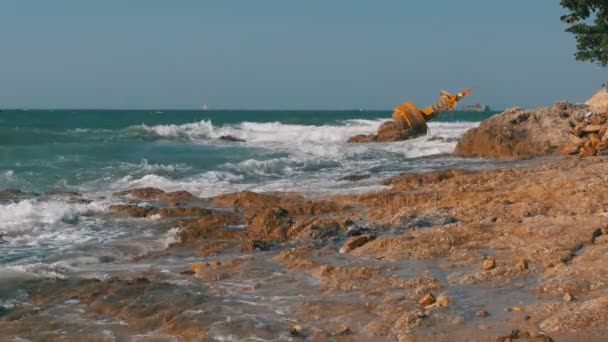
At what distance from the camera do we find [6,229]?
11789 mm

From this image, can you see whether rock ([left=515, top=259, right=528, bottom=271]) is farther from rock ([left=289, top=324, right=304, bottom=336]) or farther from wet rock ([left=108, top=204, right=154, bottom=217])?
wet rock ([left=108, top=204, right=154, bottom=217])

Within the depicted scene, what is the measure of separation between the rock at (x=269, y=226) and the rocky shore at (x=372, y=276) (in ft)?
0.10

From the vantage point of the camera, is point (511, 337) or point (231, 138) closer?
point (511, 337)

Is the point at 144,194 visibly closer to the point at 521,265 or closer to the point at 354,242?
the point at 354,242

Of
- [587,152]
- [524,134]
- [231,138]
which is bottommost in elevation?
[231,138]

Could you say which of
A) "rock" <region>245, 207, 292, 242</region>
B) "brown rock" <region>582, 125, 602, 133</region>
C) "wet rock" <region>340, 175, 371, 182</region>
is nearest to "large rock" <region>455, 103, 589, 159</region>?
"brown rock" <region>582, 125, 602, 133</region>

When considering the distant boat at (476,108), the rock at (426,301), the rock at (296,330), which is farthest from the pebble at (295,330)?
the distant boat at (476,108)

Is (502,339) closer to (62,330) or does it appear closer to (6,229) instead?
(62,330)

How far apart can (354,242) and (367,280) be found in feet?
5.50

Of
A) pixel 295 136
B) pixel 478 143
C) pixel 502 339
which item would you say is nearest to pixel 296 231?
pixel 502 339

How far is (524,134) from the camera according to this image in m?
22.2

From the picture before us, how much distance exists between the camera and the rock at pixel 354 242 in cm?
894

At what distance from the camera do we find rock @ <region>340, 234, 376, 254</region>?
8945 mm

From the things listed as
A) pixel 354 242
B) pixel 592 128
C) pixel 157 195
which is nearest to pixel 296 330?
pixel 354 242
